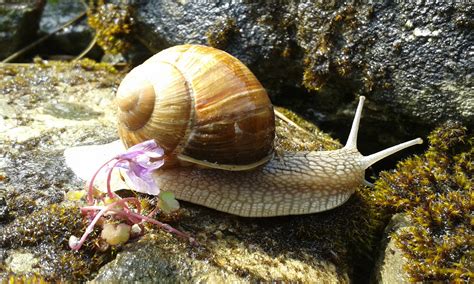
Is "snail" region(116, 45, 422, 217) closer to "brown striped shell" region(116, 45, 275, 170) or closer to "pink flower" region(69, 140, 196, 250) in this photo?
"brown striped shell" region(116, 45, 275, 170)

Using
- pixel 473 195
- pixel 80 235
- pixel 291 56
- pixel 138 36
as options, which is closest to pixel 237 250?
pixel 80 235

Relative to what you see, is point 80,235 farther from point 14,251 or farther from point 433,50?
point 433,50

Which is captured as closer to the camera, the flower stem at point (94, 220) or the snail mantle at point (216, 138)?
the flower stem at point (94, 220)

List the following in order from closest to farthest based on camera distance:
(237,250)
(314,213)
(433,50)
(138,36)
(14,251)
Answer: (14,251) < (237,250) < (314,213) < (433,50) < (138,36)

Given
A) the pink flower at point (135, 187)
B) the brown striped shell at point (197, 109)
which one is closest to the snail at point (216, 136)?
the brown striped shell at point (197, 109)

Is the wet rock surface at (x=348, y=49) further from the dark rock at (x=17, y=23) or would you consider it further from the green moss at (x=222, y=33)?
the dark rock at (x=17, y=23)

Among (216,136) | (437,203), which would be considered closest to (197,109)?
(216,136)
